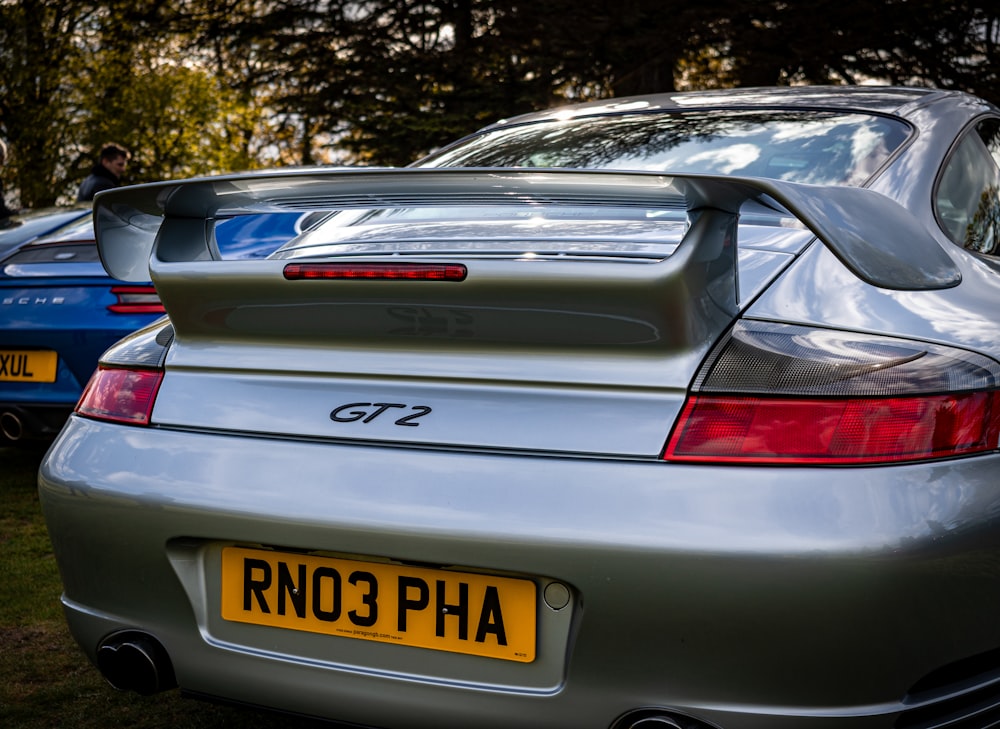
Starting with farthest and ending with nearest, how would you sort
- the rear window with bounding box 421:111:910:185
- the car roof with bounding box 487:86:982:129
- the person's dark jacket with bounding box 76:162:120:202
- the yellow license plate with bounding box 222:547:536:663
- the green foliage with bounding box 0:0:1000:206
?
1. the green foliage with bounding box 0:0:1000:206
2. the person's dark jacket with bounding box 76:162:120:202
3. the car roof with bounding box 487:86:982:129
4. the rear window with bounding box 421:111:910:185
5. the yellow license plate with bounding box 222:547:536:663

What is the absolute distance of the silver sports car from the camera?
1491 millimetres

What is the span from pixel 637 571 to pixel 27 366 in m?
3.70

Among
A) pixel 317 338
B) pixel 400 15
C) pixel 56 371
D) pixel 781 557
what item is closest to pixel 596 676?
pixel 781 557

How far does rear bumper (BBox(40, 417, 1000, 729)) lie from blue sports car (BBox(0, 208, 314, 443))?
2.71 metres

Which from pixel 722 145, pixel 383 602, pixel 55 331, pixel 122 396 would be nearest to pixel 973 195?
pixel 722 145

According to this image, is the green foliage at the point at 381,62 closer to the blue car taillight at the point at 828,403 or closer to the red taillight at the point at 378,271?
the blue car taillight at the point at 828,403

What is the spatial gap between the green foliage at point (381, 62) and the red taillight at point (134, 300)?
9.36 metres

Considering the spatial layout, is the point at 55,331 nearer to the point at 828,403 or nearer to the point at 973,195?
the point at 973,195

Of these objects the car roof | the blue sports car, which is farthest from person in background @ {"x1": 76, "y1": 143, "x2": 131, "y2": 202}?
the car roof

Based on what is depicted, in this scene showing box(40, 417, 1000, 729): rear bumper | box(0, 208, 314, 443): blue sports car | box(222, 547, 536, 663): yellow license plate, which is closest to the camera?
box(40, 417, 1000, 729): rear bumper

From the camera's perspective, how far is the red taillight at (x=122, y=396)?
1942 mm

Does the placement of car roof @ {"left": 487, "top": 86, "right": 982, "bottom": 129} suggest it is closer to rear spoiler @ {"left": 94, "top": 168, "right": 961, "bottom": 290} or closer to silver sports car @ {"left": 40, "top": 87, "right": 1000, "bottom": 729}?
silver sports car @ {"left": 40, "top": 87, "right": 1000, "bottom": 729}

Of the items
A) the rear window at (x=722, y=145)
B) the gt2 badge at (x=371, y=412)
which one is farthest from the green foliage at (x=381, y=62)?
the gt2 badge at (x=371, y=412)

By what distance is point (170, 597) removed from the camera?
183 cm
